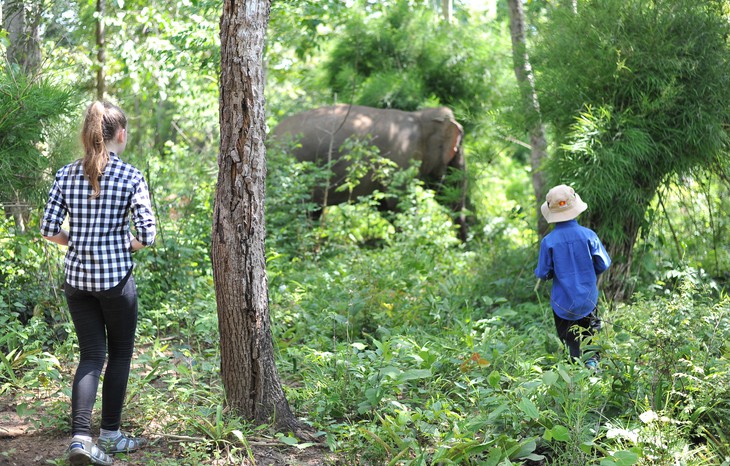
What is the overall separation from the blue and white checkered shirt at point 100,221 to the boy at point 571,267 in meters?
2.89

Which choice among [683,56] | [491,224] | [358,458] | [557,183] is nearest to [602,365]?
[358,458]

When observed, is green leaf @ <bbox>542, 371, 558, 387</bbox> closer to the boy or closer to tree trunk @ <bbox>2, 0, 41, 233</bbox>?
the boy

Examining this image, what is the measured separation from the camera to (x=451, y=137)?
424 inches

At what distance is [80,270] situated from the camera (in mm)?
3777

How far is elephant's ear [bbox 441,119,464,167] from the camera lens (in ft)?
35.3

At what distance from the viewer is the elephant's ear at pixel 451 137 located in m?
10.8

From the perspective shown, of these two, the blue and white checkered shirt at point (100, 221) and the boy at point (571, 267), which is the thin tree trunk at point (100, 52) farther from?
the boy at point (571, 267)

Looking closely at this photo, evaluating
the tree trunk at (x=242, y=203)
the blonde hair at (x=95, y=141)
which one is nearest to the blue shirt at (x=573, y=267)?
the tree trunk at (x=242, y=203)

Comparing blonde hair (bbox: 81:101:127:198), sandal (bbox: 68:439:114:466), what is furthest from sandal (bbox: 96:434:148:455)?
blonde hair (bbox: 81:101:127:198)

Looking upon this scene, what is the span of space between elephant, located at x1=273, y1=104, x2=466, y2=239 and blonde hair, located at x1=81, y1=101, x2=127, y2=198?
5.97 m

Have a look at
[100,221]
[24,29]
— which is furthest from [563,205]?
[24,29]

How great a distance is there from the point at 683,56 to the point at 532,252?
7.16 feet

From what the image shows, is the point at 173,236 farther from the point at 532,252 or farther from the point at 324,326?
the point at 532,252

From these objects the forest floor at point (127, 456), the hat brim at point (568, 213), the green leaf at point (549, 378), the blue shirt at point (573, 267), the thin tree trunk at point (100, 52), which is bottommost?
the forest floor at point (127, 456)
